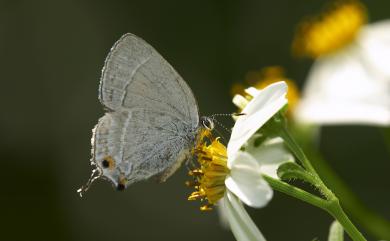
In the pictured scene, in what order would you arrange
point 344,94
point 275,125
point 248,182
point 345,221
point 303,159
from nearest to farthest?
point 345,221 < point 248,182 < point 303,159 < point 275,125 < point 344,94

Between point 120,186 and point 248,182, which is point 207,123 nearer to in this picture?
point 120,186

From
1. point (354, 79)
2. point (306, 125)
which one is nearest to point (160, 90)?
point (306, 125)

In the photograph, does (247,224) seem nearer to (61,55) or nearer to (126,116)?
(126,116)

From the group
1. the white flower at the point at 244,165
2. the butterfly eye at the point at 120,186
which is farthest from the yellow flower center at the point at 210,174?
the butterfly eye at the point at 120,186

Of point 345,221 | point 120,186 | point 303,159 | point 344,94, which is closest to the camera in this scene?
point 345,221

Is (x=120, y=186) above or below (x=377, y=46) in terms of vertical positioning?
above

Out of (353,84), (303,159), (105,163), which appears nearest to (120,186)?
(105,163)
